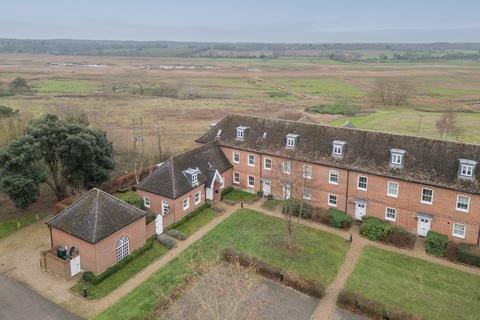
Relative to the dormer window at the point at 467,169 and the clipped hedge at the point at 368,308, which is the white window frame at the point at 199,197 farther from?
the dormer window at the point at 467,169

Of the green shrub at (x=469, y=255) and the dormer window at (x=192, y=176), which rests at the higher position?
the dormer window at (x=192, y=176)

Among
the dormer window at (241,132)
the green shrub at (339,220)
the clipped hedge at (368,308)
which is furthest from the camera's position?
the dormer window at (241,132)

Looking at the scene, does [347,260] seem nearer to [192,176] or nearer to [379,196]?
[379,196]

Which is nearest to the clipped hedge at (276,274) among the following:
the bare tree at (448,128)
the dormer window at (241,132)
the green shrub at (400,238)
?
the green shrub at (400,238)

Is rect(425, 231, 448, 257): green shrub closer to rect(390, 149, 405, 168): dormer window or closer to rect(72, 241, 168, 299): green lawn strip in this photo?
rect(390, 149, 405, 168): dormer window

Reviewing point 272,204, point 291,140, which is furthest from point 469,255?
point 291,140

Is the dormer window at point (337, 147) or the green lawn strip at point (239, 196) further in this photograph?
the green lawn strip at point (239, 196)
